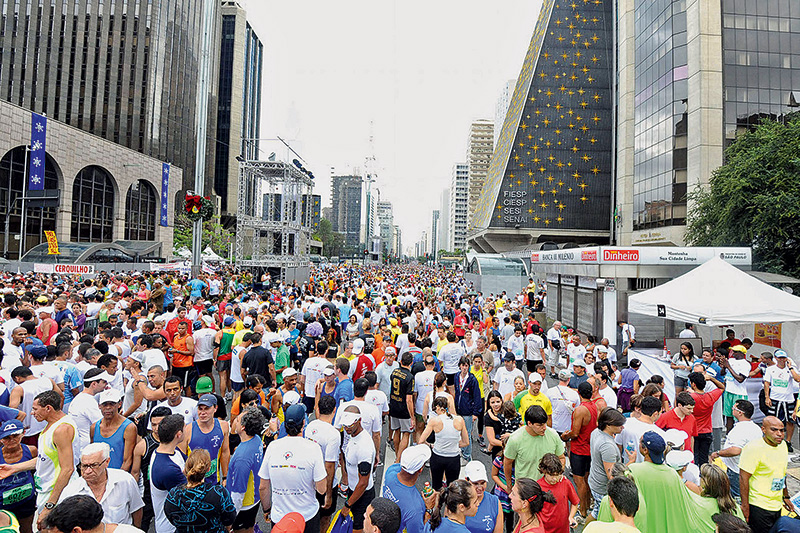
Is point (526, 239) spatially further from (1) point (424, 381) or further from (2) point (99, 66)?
(2) point (99, 66)

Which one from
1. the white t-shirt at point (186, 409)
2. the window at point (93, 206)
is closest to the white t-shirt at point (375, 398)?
the white t-shirt at point (186, 409)

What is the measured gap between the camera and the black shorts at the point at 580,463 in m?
5.07

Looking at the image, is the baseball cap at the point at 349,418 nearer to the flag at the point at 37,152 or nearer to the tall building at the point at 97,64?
the flag at the point at 37,152

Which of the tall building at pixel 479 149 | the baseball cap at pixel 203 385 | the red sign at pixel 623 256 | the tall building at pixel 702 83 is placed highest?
the tall building at pixel 479 149

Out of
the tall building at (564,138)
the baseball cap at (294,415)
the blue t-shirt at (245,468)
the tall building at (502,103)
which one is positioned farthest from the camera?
the tall building at (502,103)

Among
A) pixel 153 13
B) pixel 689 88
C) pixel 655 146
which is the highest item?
pixel 153 13

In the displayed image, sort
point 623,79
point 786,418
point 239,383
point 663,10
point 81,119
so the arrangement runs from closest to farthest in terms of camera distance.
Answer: point 786,418, point 239,383, point 663,10, point 623,79, point 81,119

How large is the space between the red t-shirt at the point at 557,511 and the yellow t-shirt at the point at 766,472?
1876 mm

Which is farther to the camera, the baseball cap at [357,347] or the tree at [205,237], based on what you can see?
the tree at [205,237]

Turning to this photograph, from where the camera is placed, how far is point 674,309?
9086 mm

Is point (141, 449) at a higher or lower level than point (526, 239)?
lower

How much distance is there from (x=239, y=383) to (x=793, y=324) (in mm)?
12381

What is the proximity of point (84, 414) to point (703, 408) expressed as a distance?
7273 millimetres

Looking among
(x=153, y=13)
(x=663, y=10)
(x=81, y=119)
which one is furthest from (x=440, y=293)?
(x=153, y=13)
